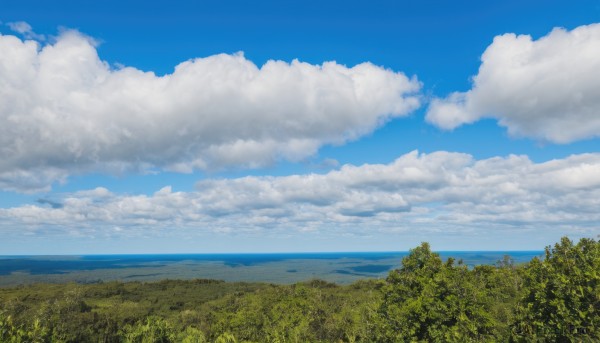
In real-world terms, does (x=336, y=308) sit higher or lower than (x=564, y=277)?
lower

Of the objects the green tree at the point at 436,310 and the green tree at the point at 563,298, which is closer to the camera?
the green tree at the point at 563,298

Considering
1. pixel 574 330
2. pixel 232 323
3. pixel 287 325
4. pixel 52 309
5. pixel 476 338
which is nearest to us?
pixel 574 330

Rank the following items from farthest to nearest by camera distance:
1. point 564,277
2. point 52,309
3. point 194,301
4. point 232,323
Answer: point 194,301 < point 52,309 < point 232,323 < point 564,277

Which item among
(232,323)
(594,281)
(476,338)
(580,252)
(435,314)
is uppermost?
(580,252)

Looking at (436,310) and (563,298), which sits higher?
(563,298)

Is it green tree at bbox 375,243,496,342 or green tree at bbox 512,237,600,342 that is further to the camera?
green tree at bbox 375,243,496,342

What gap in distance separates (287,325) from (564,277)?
102ft

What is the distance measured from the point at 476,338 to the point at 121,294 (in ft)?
382

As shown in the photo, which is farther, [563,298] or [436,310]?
[436,310]

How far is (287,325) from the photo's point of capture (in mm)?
45719

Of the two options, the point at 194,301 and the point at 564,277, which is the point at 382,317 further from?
the point at 194,301

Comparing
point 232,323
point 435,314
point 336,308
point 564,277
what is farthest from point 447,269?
point 336,308

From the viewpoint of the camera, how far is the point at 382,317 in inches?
1059

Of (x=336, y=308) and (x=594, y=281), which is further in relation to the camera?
(x=336, y=308)
